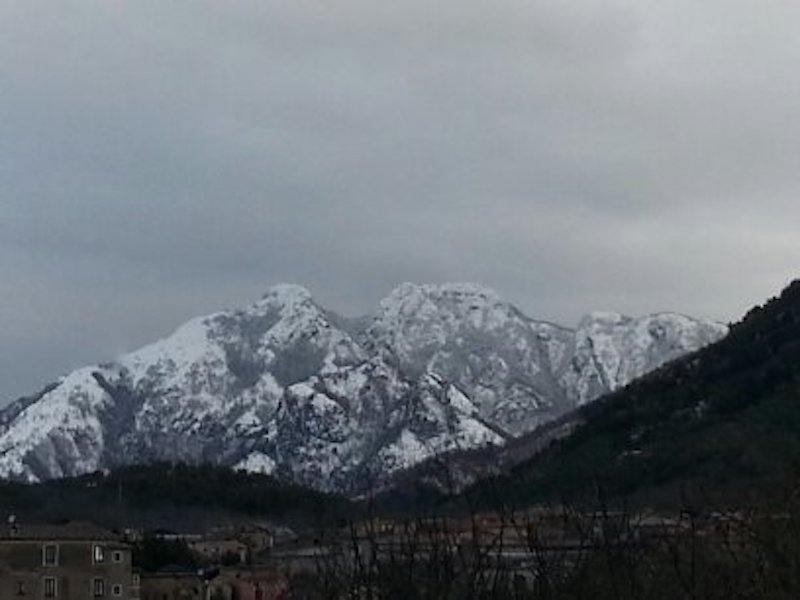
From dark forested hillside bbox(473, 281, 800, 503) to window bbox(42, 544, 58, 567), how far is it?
25.4 meters

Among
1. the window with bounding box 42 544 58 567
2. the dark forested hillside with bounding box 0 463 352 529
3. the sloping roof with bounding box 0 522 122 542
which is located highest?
the dark forested hillside with bounding box 0 463 352 529

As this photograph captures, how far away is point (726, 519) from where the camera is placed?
28.4 meters

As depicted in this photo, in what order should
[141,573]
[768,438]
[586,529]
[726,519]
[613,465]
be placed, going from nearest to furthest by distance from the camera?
[586,529], [726,519], [141,573], [768,438], [613,465]

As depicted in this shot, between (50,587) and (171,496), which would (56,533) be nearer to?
(50,587)

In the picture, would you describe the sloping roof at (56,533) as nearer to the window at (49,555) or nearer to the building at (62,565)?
the building at (62,565)

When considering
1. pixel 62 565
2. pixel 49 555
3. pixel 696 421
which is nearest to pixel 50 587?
pixel 62 565

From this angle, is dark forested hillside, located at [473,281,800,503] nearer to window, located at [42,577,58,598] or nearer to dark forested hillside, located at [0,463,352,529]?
dark forested hillside, located at [0,463,352,529]

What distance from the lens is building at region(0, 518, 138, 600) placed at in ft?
212

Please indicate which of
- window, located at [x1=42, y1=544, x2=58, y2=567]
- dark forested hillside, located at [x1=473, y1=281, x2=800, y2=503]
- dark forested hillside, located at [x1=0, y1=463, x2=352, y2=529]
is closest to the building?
window, located at [x1=42, y1=544, x2=58, y2=567]

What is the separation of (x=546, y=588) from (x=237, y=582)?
183 ft

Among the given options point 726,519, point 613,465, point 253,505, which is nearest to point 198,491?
point 253,505

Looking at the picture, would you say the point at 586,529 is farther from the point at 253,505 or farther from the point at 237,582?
the point at 253,505

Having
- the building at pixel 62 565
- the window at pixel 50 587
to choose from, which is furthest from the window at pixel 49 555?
the window at pixel 50 587

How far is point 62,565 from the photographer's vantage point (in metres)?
65.6
